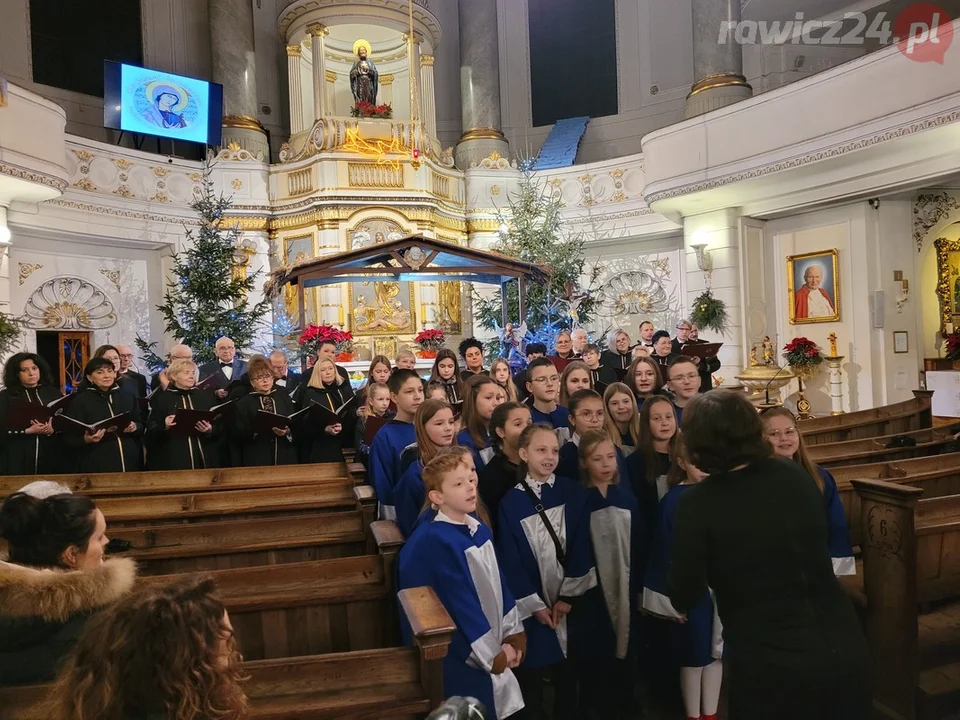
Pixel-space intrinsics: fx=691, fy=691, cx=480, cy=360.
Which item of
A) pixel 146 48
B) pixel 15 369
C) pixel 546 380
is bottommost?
pixel 546 380

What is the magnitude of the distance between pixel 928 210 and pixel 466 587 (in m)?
10.1

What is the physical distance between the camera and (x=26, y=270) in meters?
10.1

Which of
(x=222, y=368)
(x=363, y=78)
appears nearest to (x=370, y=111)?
(x=363, y=78)

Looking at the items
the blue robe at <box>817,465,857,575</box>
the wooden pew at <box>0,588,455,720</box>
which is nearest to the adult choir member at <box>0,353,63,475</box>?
the wooden pew at <box>0,588,455,720</box>

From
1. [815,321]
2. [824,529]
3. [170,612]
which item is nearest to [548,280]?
[815,321]

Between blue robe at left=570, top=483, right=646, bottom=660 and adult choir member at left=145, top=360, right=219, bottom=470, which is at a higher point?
adult choir member at left=145, top=360, right=219, bottom=470

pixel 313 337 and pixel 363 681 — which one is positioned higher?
pixel 313 337

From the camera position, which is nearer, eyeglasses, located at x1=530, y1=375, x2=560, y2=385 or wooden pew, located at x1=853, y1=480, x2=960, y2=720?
wooden pew, located at x1=853, y1=480, x2=960, y2=720

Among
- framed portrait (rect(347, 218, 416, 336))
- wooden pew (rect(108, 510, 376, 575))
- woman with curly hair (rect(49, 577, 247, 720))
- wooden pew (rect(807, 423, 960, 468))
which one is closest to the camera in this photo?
woman with curly hair (rect(49, 577, 247, 720))

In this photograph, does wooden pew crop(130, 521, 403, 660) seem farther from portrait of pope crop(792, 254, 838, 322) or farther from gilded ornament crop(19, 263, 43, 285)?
gilded ornament crop(19, 263, 43, 285)

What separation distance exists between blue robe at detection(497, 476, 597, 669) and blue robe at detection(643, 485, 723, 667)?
0.82ft

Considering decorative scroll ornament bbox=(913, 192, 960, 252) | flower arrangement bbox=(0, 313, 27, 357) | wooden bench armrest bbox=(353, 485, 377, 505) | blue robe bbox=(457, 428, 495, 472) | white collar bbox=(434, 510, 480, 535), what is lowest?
wooden bench armrest bbox=(353, 485, 377, 505)

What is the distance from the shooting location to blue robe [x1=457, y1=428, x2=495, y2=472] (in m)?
3.42

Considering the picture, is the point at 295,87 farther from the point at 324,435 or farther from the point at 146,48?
the point at 324,435
